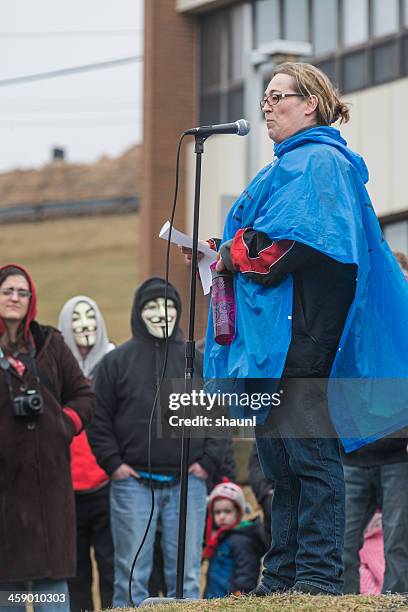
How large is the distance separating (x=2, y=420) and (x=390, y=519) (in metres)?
2.50

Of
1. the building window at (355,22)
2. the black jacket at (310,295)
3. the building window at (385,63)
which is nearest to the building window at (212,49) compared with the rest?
the building window at (355,22)

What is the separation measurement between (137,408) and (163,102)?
18.7 m

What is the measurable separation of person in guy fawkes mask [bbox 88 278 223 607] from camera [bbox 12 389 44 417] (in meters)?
1.27

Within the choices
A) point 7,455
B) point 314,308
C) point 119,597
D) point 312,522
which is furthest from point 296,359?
point 119,597

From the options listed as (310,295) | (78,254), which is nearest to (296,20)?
(310,295)

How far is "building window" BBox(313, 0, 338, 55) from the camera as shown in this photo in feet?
78.3

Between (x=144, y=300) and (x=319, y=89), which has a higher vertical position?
(x=319, y=89)

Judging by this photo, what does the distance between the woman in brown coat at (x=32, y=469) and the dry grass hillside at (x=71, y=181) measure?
180ft

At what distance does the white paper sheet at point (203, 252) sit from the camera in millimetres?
6324

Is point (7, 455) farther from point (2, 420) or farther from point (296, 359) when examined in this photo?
point (296, 359)

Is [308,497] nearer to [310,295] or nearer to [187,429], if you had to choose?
[187,429]

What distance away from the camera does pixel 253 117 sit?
13.9 meters

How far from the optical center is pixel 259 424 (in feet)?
20.1

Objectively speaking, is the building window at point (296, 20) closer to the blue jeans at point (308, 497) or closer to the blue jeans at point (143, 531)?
the blue jeans at point (143, 531)
